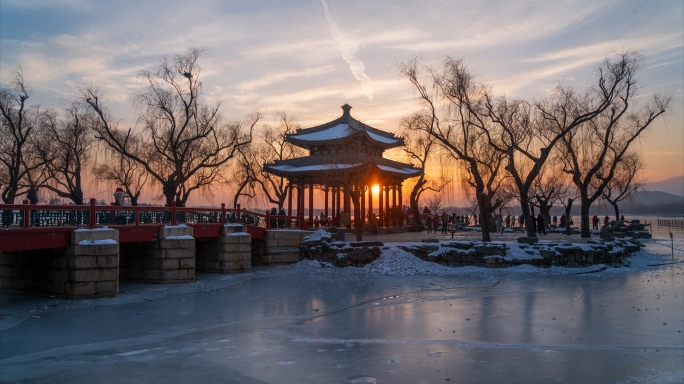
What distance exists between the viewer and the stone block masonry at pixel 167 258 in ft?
54.1

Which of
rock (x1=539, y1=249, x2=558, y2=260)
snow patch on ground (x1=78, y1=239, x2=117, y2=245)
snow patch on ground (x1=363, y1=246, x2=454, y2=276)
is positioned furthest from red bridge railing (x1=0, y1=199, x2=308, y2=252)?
rock (x1=539, y1=249, x2=558, y2=260)

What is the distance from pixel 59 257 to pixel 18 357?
6.29m

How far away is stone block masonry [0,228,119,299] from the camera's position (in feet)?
44.0

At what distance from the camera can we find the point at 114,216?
50.5 feet

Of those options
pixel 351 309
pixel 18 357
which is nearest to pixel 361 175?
pixel 351 309

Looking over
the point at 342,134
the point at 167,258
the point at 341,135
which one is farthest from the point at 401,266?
the point at 342,134

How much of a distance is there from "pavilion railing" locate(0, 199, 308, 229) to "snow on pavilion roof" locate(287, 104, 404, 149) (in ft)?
30.0

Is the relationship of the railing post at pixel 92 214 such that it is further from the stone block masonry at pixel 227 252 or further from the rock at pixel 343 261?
the rock at pixel 343 261

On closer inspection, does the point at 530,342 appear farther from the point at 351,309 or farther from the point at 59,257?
the point at 59,257

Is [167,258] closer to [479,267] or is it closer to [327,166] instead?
[479,267]

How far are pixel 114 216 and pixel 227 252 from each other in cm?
491

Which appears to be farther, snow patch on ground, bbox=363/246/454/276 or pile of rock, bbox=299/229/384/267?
pile of rock, bbox=299/229/384/267

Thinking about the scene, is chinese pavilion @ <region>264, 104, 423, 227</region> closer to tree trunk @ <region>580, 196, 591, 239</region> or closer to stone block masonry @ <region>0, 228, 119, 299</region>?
tree trunk @ <region>580, 196, 591, 239</region>

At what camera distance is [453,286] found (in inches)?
598
